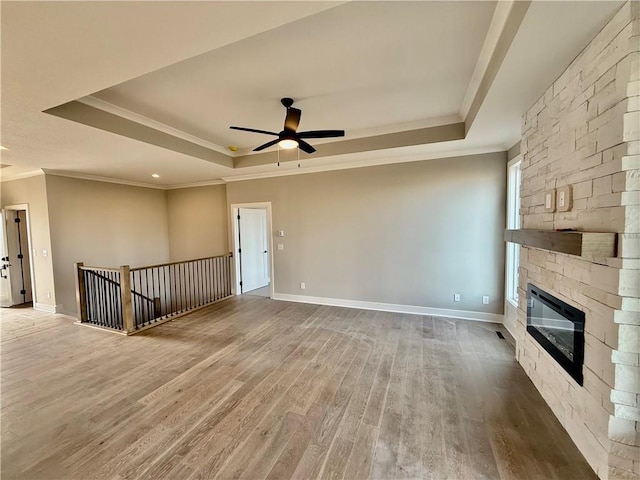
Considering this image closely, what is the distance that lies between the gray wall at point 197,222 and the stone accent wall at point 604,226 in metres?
6.12

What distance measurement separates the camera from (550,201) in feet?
7.52

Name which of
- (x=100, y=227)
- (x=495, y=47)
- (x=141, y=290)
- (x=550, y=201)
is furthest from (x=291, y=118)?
(x=100, y=227)

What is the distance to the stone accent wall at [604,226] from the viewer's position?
1.48 m

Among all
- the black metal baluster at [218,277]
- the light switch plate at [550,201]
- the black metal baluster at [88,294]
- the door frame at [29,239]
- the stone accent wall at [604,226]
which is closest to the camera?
the stone accent wall at [604,226]

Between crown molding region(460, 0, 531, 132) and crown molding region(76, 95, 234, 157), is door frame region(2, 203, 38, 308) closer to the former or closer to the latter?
crown molding region(76, 95, 234, 157)

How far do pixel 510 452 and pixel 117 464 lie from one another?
2.72m

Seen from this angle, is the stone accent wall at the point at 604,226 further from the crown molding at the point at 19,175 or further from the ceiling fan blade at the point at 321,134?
the crown molding at the point at 19,175

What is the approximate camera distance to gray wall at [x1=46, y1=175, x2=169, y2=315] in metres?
5.22

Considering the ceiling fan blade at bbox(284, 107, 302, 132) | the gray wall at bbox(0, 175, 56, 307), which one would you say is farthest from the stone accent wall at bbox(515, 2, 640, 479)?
the gray wall at bbox(0, 175, 56, 307)

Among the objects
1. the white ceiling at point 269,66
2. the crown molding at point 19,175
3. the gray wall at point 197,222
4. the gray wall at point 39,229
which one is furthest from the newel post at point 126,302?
the crown molding at point 19,175

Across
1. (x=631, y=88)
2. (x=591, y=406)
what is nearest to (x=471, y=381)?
(x=591, y=406)

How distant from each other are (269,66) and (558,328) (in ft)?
11.3

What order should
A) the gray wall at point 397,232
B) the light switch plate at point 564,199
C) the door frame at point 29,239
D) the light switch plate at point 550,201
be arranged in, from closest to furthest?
the light switch plate at point 564,199 → the light switch plate at point 550,201 → the gray wall at point 397,232 → the door frame at point 29,239

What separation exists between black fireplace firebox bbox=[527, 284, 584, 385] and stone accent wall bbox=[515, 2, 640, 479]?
0.07 meters
